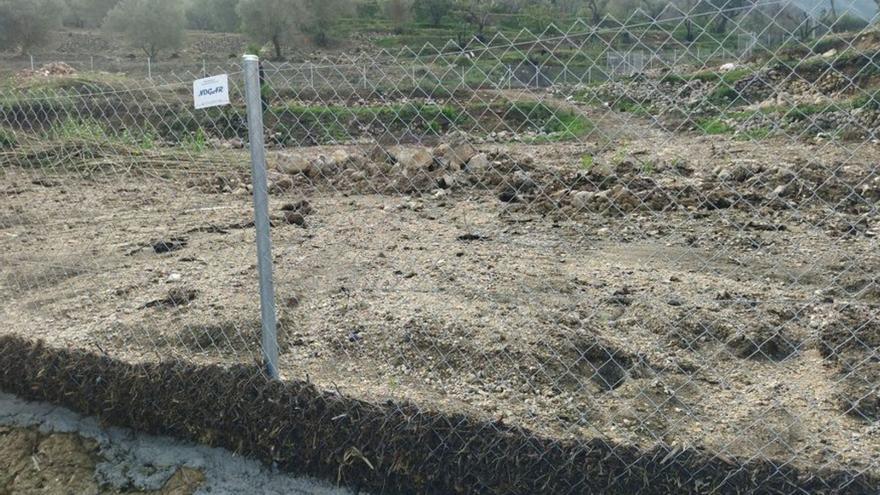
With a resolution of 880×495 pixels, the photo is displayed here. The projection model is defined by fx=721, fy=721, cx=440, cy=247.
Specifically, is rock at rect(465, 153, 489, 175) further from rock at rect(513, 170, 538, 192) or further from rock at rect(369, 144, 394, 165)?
rock at rect(369, 144, 394, 165)

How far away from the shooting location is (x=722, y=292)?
4074mm

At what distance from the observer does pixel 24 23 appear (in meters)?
28.1

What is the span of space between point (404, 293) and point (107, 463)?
1734 mm

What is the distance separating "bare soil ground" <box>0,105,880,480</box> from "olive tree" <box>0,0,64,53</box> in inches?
1009

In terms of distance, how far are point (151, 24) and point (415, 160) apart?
2847cm

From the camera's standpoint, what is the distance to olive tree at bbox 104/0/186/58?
104 ft

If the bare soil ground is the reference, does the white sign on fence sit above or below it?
above

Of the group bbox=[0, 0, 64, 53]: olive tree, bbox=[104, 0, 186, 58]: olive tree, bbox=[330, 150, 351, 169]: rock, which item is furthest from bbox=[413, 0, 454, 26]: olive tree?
bbox=[330, 150, 351, 169]: rock

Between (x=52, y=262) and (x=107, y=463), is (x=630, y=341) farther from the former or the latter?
(x=52, y=262)

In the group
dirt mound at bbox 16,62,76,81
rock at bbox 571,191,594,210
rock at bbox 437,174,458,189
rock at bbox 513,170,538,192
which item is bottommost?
dirt mound at bbox 16,62,76,81

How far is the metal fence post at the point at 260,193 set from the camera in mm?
2855

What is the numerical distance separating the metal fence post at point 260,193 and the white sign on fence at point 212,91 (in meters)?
0.10

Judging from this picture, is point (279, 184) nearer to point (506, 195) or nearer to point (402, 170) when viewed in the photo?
point (402, 170)

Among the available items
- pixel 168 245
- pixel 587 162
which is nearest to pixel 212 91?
pixel 168 245
